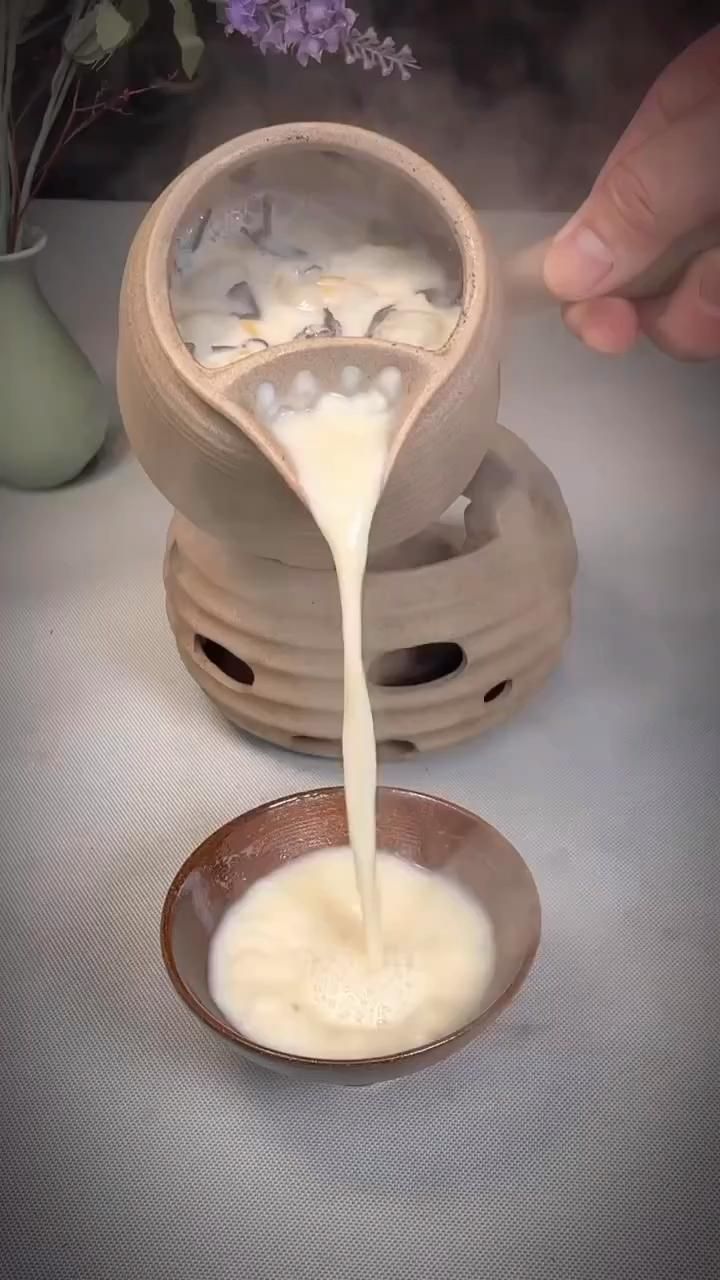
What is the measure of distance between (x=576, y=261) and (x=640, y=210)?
56mm

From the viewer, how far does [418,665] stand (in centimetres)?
85

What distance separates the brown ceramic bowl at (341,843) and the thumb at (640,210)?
12.9 inches

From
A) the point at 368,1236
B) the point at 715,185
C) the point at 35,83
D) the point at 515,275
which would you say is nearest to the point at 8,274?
the point at 35,83

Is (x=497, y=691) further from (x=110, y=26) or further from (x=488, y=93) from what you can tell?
(x=110, y=26)

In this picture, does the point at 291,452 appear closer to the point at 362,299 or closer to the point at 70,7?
the point at 362,299

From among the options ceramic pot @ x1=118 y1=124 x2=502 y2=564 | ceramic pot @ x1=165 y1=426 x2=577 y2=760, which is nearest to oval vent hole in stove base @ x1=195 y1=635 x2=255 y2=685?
ceramic pot @ x1=165 y1=426 x2=577 y2=760

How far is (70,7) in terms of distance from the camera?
2.85 ft

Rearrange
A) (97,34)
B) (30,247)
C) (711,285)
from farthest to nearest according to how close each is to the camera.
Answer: (30,247)
(97,34)
(711,285)

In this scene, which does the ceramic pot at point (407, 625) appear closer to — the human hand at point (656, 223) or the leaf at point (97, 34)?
the human hand at point (656, 223)

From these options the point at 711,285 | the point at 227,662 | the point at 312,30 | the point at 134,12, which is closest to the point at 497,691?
the point at 227,662

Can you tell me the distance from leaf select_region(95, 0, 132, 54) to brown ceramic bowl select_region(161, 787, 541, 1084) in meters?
0.51

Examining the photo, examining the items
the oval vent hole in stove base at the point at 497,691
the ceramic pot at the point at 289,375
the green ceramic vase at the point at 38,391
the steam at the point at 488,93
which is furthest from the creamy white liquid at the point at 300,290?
the green ceramic vase at the point at 38,391

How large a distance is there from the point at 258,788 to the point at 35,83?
0.57m

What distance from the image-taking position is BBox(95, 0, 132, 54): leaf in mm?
811
